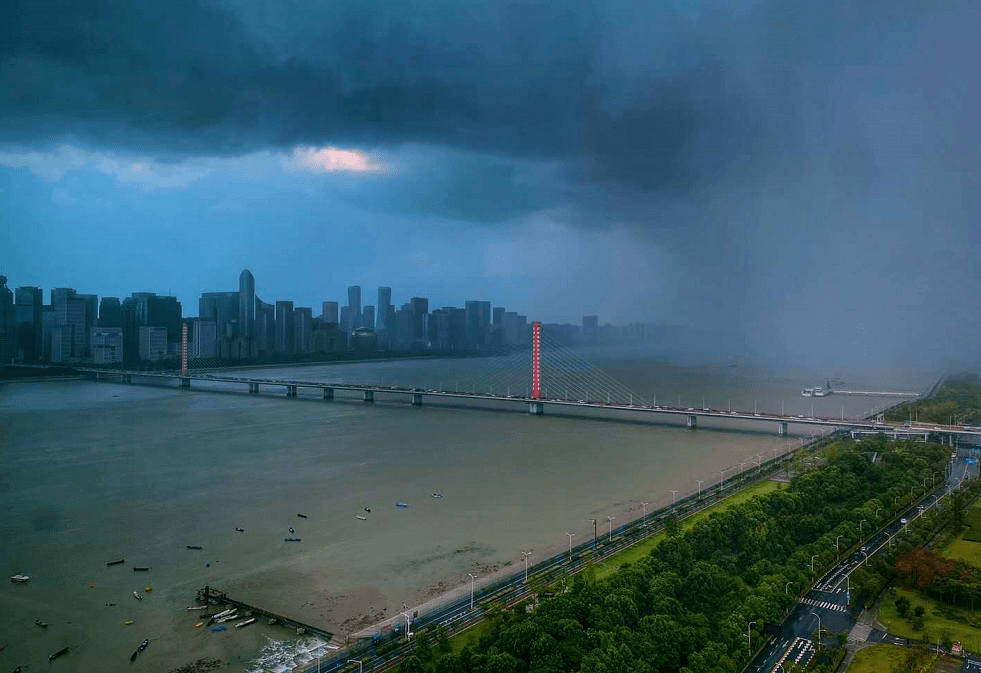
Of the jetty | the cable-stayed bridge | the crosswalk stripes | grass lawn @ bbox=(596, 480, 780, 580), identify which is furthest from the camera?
the cable-stayed bridge

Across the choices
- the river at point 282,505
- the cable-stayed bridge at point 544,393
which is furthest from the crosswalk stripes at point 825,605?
the cable-stayed bridge at point 544,393

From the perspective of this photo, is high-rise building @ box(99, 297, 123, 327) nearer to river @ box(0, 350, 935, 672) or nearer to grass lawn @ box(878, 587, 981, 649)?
river @ box(0, 350, 935, 672)

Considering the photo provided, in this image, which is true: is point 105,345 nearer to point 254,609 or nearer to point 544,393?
point 544,393

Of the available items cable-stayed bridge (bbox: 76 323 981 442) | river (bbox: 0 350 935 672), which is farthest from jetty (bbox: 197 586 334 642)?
cable-stayed bridge (bbox: 76 323 981 442)

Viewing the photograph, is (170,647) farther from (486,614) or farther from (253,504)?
(253,504)

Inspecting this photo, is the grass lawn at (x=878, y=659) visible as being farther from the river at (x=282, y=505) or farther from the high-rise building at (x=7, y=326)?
the high-rise building at (x=7, y=326)

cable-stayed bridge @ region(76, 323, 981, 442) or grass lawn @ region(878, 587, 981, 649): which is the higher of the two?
cable-stayed bridge @ region(76, 323, 981, 442)
